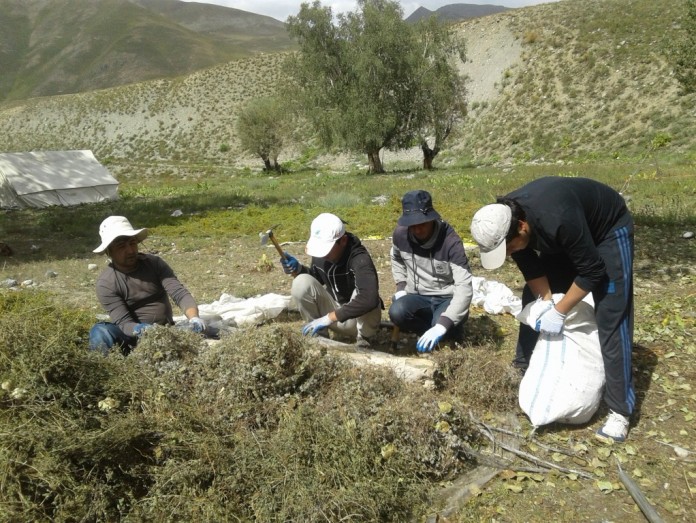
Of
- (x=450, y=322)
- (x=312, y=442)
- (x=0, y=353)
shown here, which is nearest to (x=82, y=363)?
(x=0, y=353)

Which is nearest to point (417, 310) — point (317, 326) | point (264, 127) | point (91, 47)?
point (317, 326)

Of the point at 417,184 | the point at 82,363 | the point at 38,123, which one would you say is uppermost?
the point at 38,123

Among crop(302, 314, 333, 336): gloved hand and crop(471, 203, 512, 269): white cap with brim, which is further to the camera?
crop(302, 314, 333, 336): gloved hand

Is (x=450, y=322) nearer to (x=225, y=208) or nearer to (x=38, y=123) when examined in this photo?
(x=225, y=208)

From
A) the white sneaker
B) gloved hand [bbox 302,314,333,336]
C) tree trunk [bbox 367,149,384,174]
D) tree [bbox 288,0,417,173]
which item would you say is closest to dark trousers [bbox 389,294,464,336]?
gloved hand [bbox 302,314,333,336]

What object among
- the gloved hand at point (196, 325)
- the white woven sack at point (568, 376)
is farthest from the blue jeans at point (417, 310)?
the gloved hand at point (196, 325)

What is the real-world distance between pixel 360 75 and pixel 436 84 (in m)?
3.59

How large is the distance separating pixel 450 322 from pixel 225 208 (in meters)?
10.9

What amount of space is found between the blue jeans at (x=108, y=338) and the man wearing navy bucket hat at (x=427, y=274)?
187 centimetres

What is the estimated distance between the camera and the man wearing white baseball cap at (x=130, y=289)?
135 inches

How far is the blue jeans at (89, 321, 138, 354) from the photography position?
3.09m

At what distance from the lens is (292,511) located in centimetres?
206

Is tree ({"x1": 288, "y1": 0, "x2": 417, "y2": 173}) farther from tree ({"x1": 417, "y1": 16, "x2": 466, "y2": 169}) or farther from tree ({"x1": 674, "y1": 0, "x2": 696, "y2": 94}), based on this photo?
tree ({"x1": 674, "y1": 0, "x2": 696, "y2": 94})

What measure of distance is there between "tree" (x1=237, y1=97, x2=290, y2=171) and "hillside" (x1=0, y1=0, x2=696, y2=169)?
469cm
